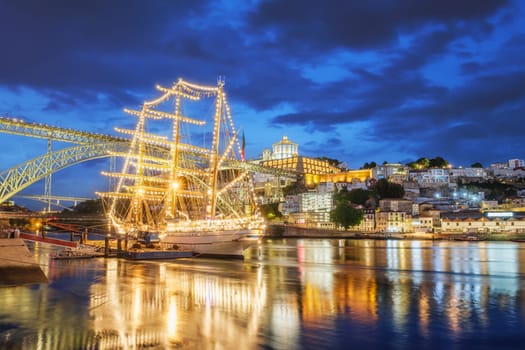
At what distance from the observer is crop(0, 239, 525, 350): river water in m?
10.4

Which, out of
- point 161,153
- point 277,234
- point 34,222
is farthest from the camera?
point 277,234

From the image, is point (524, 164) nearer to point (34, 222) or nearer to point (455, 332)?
point (34, 222)

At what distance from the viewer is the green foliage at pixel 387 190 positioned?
126438 millimetres

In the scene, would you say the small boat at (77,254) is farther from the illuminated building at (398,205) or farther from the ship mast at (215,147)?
the illuminated building at (398,205)

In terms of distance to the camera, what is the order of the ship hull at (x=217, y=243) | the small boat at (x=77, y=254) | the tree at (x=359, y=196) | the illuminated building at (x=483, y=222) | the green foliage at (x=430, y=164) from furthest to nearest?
the green foliage at (x=430, y=164), the tree at (x=359, y=196), the illuminated building at (x=483, y=222), the ship hull at (x=217, y=243), the small boat at (x=77, y=254)

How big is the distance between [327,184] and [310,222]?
2165cm

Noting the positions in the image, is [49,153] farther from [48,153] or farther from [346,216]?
[346,216]

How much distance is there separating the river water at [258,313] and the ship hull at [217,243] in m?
13.8

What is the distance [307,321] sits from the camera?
12.4 m

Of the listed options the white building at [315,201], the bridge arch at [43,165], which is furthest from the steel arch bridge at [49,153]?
the white building at [315,201]

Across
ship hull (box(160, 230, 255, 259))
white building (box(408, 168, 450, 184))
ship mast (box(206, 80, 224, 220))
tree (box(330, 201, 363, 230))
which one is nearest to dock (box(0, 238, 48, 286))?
ship hull (box(160, 230, 255, 259))

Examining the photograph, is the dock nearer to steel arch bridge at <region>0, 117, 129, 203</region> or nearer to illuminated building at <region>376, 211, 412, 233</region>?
steel arch bridge at <region>0, 117, 129, 203</region>

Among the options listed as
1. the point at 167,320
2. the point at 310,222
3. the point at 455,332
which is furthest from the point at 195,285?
the point at 310,222

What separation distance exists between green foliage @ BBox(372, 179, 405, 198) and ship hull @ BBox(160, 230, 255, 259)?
95.5 meters
